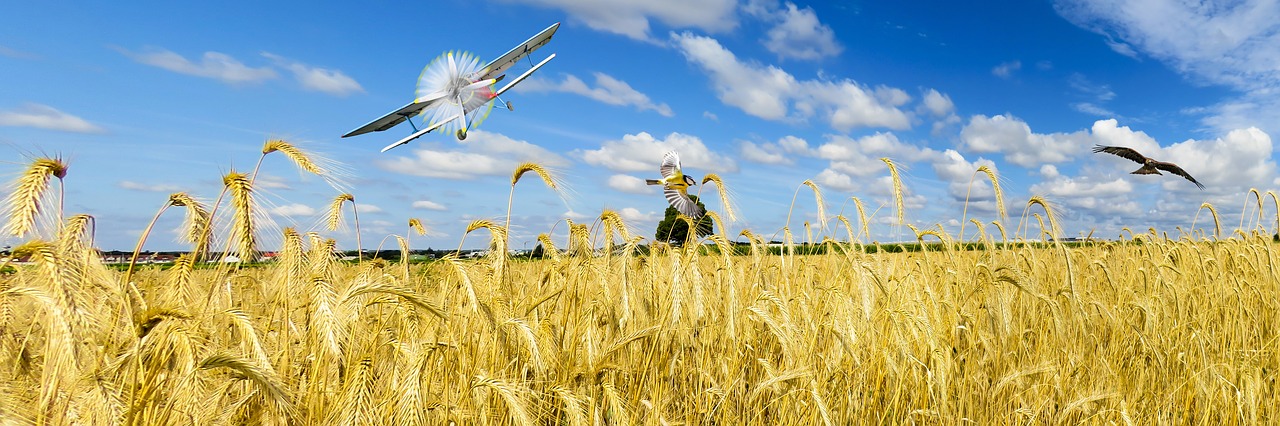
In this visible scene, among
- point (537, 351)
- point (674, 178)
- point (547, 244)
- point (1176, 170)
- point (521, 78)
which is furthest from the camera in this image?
point (521, 78)

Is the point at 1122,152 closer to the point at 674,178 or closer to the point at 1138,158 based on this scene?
the point at 1138,158

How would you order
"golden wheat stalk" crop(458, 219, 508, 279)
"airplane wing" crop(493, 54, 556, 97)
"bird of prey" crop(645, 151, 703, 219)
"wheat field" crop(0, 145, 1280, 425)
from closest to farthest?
"wheat field" crop(0, 145, 1280, 425) → "golden wheat stalk" crop(458, 219, 508, 279) → "bird of prey" crop(645, 151, 703, 219) → "airplane wing" crop(493, 54, 556, 97)

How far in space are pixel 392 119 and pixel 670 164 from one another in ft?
81.1

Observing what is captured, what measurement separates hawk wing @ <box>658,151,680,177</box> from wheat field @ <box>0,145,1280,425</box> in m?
8.57

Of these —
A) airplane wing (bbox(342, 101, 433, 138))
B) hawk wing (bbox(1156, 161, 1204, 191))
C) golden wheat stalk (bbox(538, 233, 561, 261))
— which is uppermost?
airplane wing (bbox(342, 101, 433, 138))

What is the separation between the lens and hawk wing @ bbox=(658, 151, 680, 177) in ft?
39.9

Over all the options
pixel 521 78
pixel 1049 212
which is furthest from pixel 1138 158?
pixel 521 78

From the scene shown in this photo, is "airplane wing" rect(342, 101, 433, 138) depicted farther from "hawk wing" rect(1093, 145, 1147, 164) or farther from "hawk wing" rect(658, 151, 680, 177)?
"hawk wing" rect(1093, 145, 1147, 164)

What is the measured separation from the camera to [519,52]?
3281cm

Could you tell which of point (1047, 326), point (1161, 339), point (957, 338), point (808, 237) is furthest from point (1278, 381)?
point (808, 237)

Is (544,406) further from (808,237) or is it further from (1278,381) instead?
(1278,381)

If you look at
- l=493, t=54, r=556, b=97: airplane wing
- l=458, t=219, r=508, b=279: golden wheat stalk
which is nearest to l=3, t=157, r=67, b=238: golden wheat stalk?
l=458, t=219, r=508, b=279: golden wheat stalk

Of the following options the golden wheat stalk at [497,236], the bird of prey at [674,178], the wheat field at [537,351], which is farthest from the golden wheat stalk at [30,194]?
the bird of prey at [674,178]

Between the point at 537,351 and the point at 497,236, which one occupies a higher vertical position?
the point at 497,236
